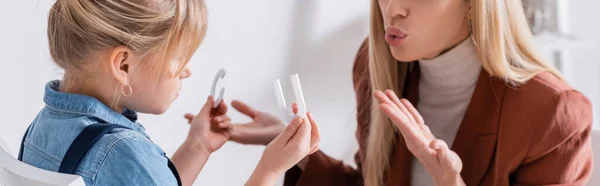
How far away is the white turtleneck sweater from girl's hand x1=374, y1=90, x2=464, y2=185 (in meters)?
0.18

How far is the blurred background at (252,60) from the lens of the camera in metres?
1.31

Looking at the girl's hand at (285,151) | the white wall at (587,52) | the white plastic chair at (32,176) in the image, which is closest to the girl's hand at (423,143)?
the girl's hand at (285,151)

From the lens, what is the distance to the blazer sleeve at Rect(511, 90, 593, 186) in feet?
4.21

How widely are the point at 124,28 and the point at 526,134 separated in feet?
2.37

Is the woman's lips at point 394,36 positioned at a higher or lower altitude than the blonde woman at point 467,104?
higher

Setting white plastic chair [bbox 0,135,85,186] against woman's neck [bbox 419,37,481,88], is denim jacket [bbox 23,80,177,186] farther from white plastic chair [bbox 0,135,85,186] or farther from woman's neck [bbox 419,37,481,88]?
woman's neck [bbox 419,37,481,88]

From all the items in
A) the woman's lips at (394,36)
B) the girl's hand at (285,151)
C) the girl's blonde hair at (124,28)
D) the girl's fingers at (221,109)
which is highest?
the girl's blonde hair at (124,28)

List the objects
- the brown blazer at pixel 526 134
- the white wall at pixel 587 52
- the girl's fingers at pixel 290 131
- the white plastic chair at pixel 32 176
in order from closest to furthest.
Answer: the white plastic chair at pixel 32 176 < the girl's fingers at pixel 290 131 < the brown blazer at pixel 526 134 < the white wall at pixel 587 52

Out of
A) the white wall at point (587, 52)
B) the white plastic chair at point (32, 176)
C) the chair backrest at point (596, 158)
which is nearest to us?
the white plastic chair at point (32, 176)

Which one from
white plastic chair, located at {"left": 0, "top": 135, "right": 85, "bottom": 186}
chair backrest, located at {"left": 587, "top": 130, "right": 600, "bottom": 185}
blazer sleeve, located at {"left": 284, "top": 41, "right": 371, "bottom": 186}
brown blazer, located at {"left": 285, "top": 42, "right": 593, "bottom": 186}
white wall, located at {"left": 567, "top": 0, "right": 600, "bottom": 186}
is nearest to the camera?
white plastic chair, located at {"left": 0, "top": 135, "right": 85, "bottom": 186}

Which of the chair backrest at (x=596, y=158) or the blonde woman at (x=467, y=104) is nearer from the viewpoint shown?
the blonde woman at (x=467, y=104)

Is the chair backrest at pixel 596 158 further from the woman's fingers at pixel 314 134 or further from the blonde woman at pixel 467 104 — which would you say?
the woman's fingers at pixel 314 134

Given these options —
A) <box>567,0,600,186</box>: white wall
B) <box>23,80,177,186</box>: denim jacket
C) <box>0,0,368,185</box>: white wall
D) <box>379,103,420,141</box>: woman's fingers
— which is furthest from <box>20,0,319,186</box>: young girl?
<box>567,0,600,186</box>: white wall

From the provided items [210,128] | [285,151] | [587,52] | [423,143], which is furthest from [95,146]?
[587,52]
